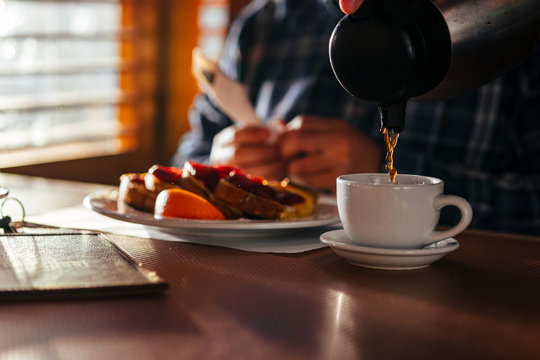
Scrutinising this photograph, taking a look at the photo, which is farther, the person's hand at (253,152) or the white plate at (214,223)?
the person's hand at (253,152)

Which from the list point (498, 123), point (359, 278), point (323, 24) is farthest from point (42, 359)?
point (323, 24)

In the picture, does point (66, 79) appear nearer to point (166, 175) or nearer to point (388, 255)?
point (166, 175)

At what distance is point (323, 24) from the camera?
1748mm

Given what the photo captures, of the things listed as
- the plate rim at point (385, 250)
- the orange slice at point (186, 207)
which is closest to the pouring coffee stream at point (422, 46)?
the plate rim at point (385, 250)

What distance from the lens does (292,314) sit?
0.51 m

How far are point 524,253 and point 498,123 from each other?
2.53ft

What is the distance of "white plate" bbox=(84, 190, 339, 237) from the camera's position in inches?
28.3

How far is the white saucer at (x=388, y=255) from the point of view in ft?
2.08

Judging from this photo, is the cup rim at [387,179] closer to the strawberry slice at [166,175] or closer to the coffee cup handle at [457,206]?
the coffee cup handle at [457,206]

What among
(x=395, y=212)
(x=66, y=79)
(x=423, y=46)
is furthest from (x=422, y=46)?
(x=66, y=79)

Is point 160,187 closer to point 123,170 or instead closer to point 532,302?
point 532,302

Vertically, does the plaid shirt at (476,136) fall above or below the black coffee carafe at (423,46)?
below

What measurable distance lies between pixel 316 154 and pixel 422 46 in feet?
2.48

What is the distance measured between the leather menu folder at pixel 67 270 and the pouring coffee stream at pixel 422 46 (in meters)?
0.24
